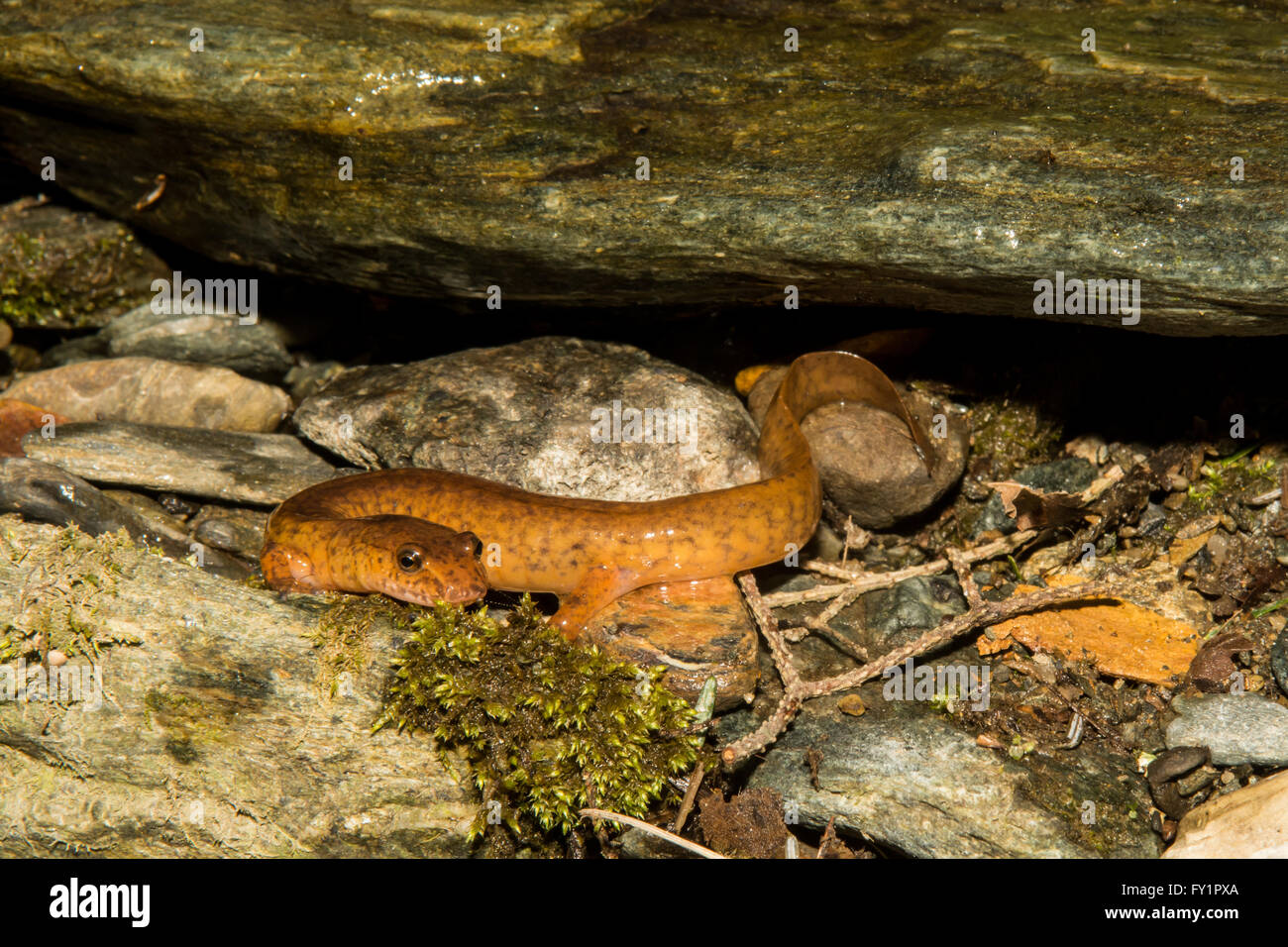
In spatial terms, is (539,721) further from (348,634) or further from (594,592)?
(348,634)

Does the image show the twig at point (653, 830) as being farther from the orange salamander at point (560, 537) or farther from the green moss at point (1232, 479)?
the green moss at point (1232, 479)

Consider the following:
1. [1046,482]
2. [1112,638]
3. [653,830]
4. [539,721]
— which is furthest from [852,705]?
[1046,482]

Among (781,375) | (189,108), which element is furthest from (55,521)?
(781,375)

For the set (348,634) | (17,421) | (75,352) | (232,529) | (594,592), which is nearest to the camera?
(348,634)

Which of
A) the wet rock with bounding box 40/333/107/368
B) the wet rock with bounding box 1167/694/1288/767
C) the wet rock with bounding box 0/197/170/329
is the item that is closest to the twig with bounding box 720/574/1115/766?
the wet rock with bounding box 1167/694/1288/767

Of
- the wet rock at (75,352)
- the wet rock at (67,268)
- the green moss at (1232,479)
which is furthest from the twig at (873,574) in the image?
the wet rock at (67,268)
